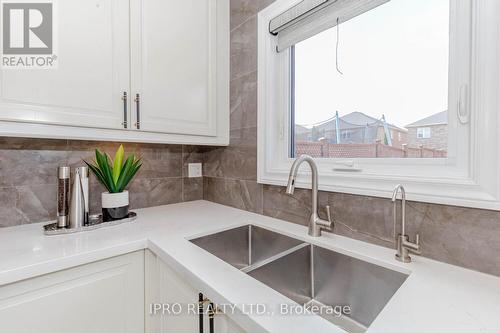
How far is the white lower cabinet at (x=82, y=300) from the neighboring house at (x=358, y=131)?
3.19 ft

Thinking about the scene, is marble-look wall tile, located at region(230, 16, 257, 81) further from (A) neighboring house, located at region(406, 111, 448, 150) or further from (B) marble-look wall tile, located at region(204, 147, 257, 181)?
(A) neighboring house, located at region(406, 111, 448, 150)

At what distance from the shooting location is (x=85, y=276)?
0.81 metres

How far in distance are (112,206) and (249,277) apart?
33.1 inches

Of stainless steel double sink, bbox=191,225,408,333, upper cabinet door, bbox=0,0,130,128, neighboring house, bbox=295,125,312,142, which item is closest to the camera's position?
stainless steel double sink, bbox=191,225,408,333

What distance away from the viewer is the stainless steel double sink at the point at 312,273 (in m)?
0.77

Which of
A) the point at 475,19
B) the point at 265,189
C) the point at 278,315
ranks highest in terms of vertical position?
the point at 475,19


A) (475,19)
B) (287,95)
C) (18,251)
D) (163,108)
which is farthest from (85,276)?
(475,19)

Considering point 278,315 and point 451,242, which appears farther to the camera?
point 451,242

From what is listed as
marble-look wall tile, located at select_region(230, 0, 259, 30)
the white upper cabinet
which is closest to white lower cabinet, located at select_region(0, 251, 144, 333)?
the white upper cabinet

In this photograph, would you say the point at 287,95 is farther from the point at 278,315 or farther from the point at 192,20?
the point at 278,315

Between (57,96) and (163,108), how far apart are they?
436mm

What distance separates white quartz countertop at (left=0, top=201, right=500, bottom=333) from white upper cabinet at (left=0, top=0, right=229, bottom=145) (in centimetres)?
44

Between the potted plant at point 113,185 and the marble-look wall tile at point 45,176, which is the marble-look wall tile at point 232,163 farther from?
the potted plant at point 113,185

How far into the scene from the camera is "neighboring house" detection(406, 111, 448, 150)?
31.1 inches
